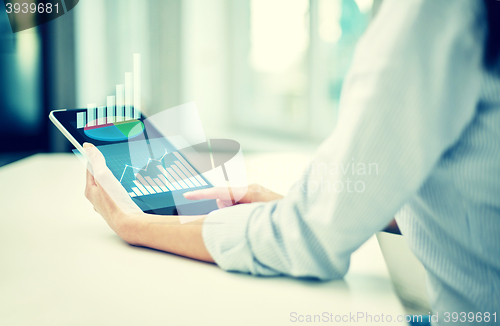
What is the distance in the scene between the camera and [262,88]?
1.25 metres

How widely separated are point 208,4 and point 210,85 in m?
0.23

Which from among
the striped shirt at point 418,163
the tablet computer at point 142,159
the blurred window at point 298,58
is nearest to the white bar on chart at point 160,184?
the tablet computer at point 142,159

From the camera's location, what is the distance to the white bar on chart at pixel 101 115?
62 cm

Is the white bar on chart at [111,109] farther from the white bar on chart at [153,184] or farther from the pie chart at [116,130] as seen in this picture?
the white bar on chart at [153,184]

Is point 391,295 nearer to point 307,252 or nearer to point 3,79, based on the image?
point 307,252

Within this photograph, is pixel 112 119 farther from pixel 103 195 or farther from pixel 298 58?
pixel 298 58

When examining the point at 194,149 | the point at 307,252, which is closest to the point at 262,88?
the point at 194,149

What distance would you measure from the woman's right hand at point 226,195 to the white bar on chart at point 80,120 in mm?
216

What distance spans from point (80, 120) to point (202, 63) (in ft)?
2.15

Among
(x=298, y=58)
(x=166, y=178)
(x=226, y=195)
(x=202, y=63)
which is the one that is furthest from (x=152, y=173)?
(x=298, y=58)

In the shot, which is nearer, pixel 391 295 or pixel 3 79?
pixel 391 295

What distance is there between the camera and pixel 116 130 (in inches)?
24.7

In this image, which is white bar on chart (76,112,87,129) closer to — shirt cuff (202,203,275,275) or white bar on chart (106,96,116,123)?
white bar on chart (106,96,116,123)

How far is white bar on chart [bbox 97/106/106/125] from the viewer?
0.62 meters
